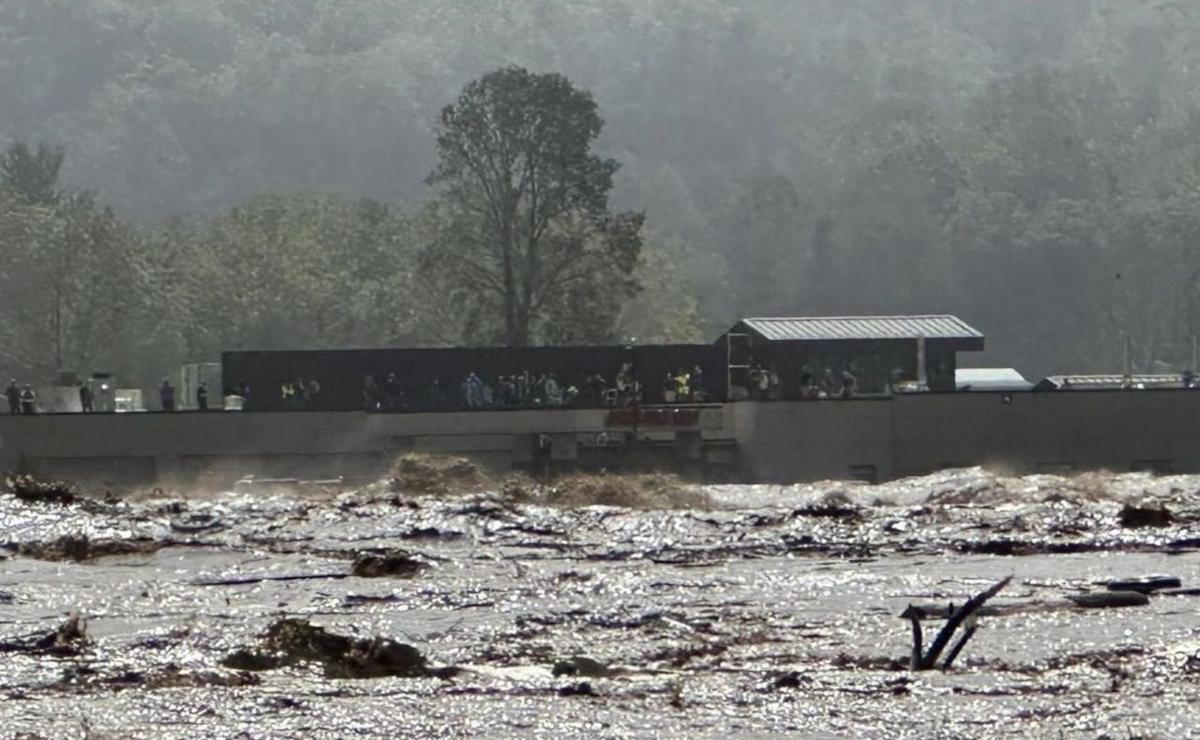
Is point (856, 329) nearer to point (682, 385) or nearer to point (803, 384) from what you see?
point (803, 384)

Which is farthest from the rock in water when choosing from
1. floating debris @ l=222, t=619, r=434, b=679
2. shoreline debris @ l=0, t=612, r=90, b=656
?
shoreline debris @ l=0, t=612, r=90, b=656

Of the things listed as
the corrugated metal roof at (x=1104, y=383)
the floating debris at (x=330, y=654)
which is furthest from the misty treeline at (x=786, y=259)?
the floating debris at (x=330, y=654)

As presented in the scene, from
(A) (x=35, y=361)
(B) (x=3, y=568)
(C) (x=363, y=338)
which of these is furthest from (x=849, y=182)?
(B) (x=3, y=568)

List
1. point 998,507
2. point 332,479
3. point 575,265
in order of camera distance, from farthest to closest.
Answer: point 575,265, point 332,479, point 998,507

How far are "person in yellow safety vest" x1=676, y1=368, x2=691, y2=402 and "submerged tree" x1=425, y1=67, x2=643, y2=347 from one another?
14879 millimetres

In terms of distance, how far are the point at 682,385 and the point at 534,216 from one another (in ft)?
62.1

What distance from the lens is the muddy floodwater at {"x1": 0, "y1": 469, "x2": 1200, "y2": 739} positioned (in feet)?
53.0

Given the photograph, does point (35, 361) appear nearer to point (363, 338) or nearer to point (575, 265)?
point (363, 338)

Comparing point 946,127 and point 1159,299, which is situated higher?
point 946,127

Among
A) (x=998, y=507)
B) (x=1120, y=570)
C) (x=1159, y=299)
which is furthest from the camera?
(x=1159, y=299)

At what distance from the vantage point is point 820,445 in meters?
60.2

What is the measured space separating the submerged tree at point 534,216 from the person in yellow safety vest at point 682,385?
48.8 ft

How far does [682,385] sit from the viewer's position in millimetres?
62312

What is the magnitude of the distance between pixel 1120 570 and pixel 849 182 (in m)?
151
